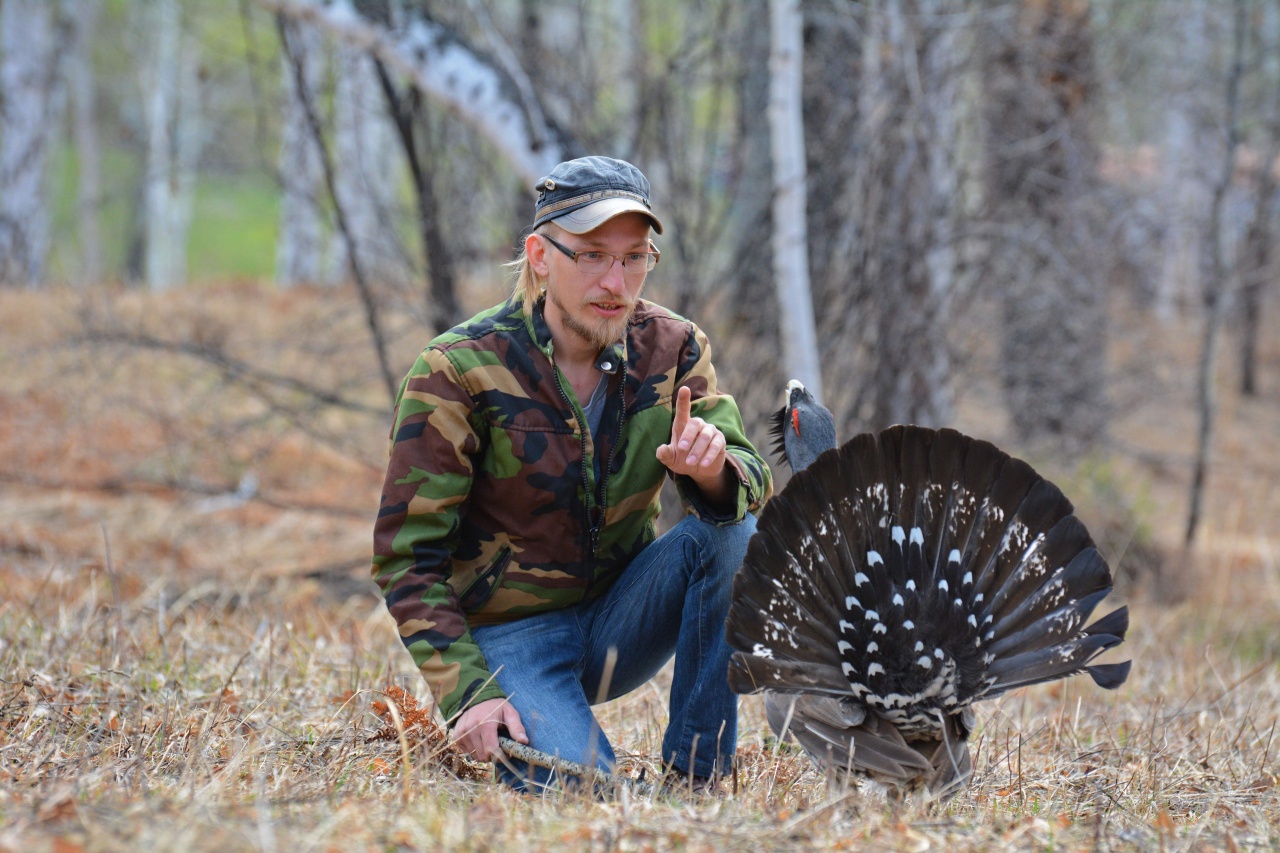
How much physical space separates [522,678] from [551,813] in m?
0.59

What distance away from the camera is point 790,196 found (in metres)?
5.41

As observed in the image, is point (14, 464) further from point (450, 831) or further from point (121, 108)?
point (121, 108)

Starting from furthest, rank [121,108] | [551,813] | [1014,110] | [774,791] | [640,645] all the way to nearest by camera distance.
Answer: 1. [121,108]
2. [1014,110]
3. [640,645]
4. [774,791]
5. [551,813]

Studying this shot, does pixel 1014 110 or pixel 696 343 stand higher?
pixel 1014 110

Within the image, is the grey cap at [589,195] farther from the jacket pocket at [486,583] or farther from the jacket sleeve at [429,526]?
the jacket pocket at [486,583]

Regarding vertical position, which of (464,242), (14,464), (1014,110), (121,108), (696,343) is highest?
(121,108)

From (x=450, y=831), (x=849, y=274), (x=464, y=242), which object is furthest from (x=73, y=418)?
(x=450, y=831)

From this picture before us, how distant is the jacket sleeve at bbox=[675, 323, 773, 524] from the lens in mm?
3176

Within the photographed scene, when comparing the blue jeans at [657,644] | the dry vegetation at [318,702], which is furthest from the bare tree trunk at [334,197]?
the blue jeans at [657,644]

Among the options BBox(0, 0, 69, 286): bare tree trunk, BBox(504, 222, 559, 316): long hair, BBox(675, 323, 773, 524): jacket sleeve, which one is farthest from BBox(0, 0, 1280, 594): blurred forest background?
BBox(0, 0, 69, 286): bare tree trunk

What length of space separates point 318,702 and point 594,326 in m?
1.72

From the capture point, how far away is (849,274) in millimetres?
6414

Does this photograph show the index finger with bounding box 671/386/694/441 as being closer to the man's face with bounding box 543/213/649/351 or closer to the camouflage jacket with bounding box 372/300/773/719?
the camouflage jacket with bounding box 372/300/773/719

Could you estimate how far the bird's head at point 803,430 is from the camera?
3273mm
